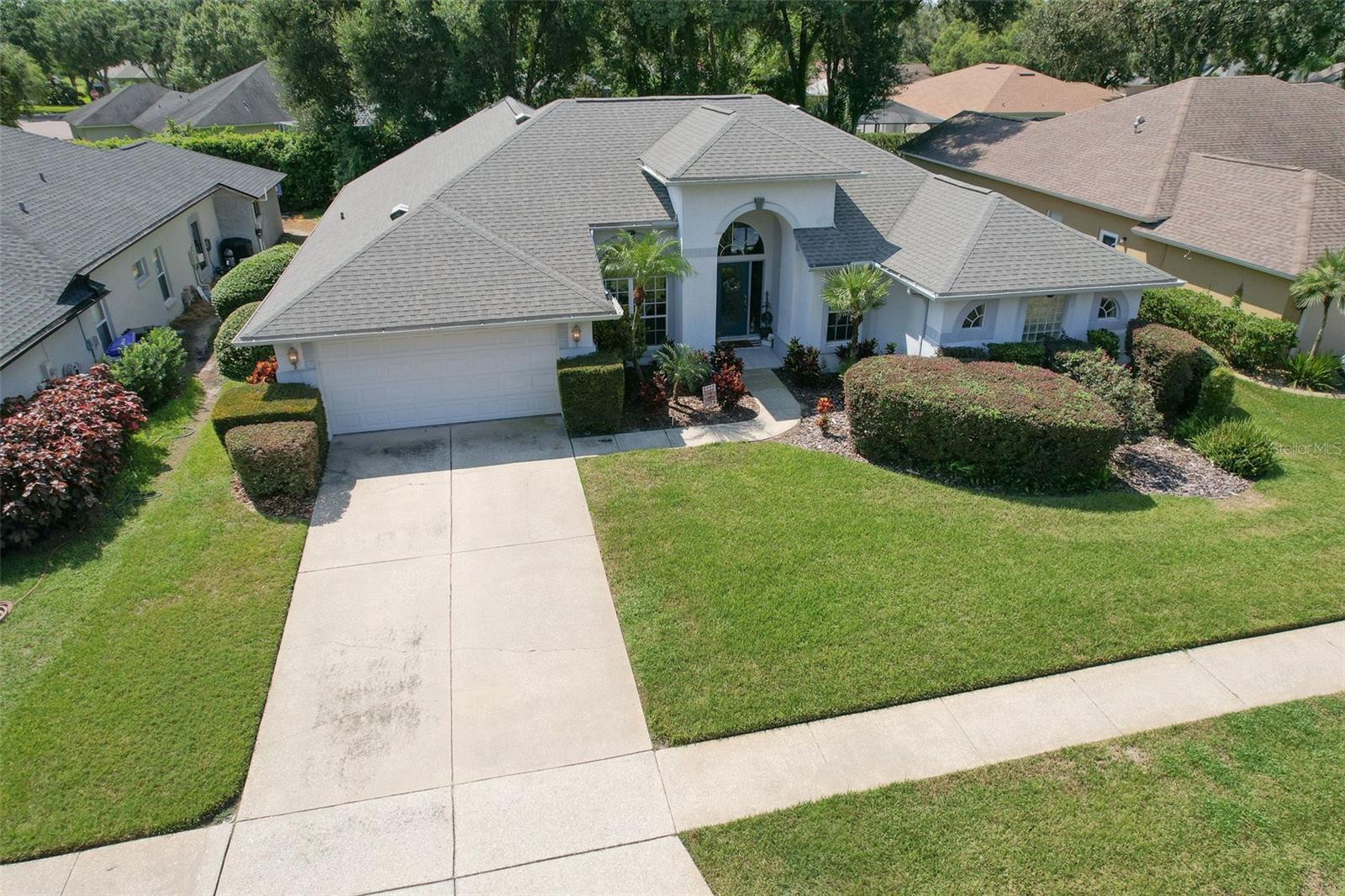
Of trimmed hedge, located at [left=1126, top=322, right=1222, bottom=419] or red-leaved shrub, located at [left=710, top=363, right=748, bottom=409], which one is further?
red-leaved shrub, located at [left=710, top=363, right=748, bottom=409]

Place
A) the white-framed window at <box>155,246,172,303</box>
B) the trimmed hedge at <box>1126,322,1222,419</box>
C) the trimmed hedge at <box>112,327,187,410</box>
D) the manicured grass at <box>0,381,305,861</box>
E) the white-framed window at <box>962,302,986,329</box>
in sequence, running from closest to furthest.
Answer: the manicured grass at <box>0,381,305,861</box>
the trimmed hedge at <box>1126,322,1222,419</box>
the trimmed hedge at <box>112,327,187,410</box>
the white-framed window at <box>962,302,986,329</box>
the white-framed window at <box>155,246,172,303</box>

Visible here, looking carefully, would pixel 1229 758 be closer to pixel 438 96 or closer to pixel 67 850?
pixel 67 850

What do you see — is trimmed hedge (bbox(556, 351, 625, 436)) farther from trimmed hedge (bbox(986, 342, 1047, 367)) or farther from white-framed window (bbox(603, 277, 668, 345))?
trimmed hedge (bbox(986, 342, 1047, 367))

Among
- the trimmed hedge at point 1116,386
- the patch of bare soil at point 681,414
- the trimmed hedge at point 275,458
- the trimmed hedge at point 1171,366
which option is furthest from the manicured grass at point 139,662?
the trimmed hedge at point 1171,366

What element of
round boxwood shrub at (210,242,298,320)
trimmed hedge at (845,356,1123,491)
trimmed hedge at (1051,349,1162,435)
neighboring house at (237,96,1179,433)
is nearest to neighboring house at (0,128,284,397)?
round boxwood shrub at (210,242,298,320)

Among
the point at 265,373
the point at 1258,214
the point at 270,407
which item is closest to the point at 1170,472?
the point at 1258,214

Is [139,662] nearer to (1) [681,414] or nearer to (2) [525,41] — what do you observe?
(1) [681,414]

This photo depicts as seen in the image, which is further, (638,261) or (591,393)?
(638,261)
